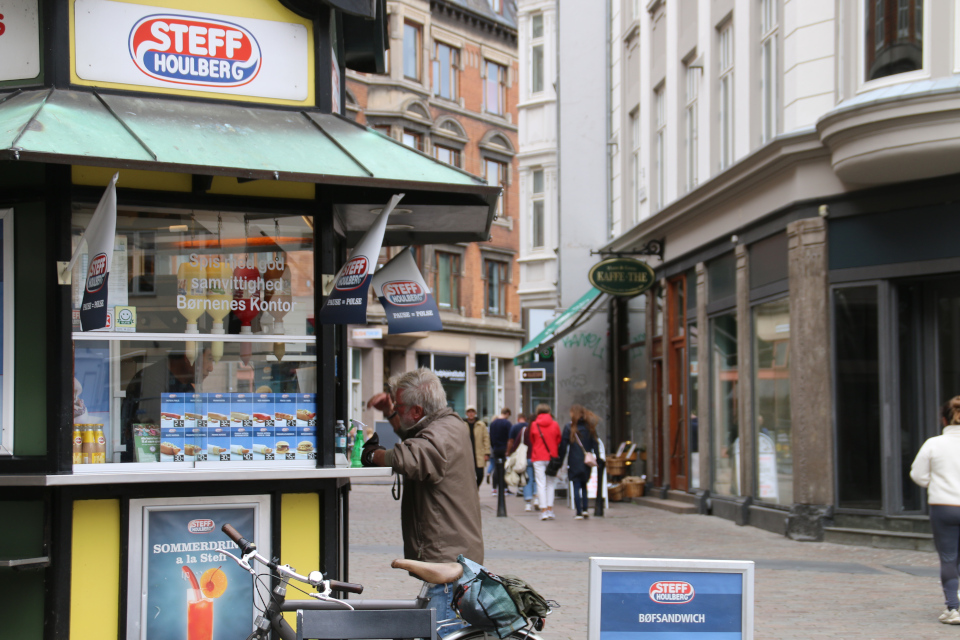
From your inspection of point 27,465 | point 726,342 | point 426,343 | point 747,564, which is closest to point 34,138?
point 27,465

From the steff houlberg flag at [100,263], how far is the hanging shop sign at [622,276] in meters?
14.9

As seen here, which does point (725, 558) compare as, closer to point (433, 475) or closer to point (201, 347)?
point (201, 347)

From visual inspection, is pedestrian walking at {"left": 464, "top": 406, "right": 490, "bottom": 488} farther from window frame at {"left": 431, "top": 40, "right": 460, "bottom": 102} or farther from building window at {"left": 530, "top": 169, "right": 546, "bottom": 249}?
window frame at {"left": 431, "top": 40, "right": 460, "bottom": 102}

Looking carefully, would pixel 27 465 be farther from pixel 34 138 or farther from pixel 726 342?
pixel 726 342

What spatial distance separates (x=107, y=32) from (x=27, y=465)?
2.58 metres

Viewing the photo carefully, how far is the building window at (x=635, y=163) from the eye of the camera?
22734 mm

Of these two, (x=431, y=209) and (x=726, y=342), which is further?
(x=726, y=342)

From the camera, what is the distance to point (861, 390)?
13.6m

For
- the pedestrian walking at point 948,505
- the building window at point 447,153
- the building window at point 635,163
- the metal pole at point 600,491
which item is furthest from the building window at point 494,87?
the pedestrian walking at point 948,505

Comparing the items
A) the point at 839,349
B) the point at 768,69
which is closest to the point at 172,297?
the point at 839,349

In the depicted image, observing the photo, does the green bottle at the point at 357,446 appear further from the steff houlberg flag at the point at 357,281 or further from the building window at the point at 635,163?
the building window at the point at 635,163

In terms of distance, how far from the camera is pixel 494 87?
48.2m

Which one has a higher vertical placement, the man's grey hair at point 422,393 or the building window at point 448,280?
the building window at point 448,280

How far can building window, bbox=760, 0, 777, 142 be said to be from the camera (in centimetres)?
1527
